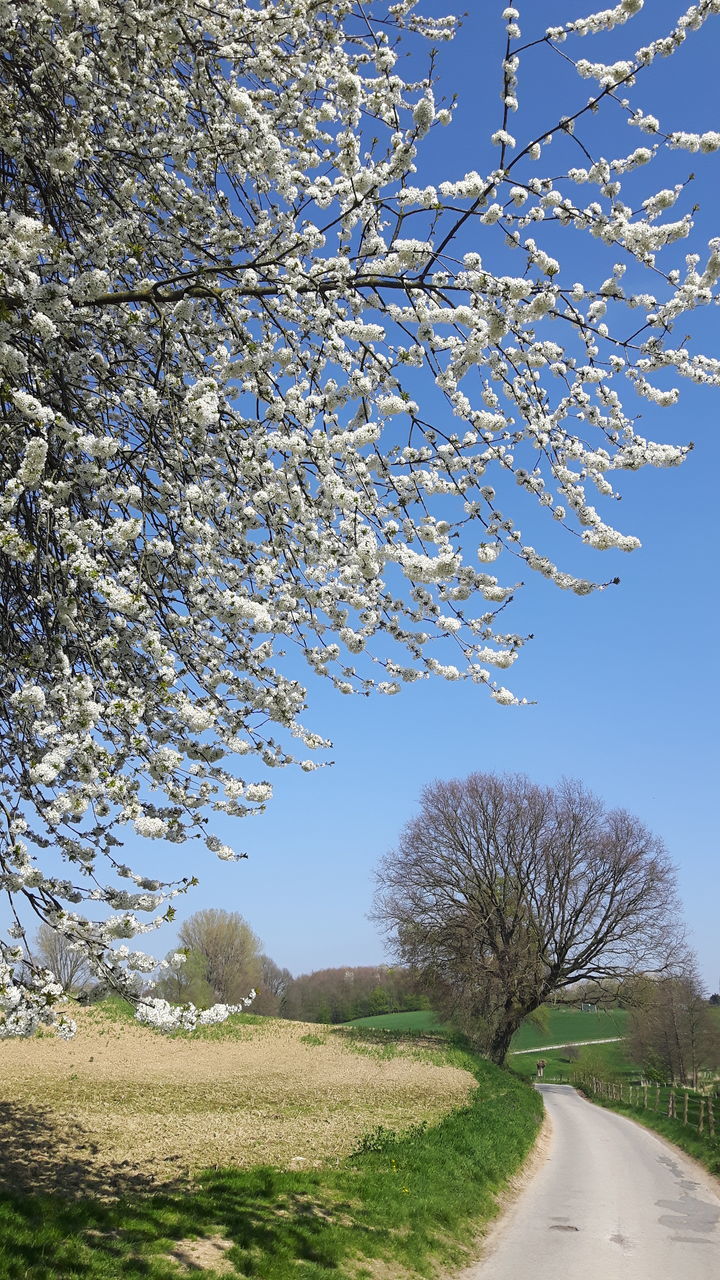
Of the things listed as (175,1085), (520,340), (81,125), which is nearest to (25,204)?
(81,125)

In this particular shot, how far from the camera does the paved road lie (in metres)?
7.84

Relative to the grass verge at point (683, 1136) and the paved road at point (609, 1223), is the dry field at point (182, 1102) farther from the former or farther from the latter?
the grass verge at point (683, 1136)

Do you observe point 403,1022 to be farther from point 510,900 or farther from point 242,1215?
point 242,1215

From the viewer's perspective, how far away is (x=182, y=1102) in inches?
508

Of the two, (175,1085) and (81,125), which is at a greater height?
(81,125)

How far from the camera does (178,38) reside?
17.0 ft

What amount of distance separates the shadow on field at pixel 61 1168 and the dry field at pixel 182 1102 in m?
0.02

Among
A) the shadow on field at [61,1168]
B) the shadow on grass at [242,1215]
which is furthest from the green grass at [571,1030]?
the shadow on field at [61,1168]

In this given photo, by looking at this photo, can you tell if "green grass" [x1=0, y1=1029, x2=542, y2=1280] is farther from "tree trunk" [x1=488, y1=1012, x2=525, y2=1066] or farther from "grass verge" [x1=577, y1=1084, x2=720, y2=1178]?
"tree trunk" [x1=488, y1=1012, x2=525, y2=1066]

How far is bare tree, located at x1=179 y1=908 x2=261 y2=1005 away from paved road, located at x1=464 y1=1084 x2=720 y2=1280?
37.9 m

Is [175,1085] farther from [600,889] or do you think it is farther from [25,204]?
[600,889]

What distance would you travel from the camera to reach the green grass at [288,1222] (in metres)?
5.61

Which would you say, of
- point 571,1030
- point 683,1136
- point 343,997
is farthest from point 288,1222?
point 571,1030

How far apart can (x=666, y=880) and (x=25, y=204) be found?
3400cm
